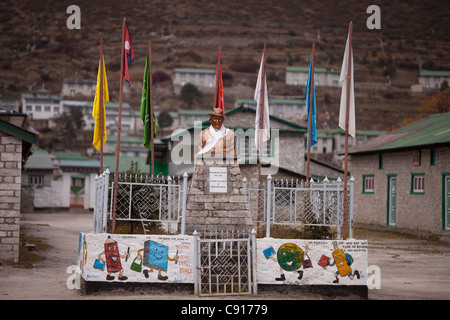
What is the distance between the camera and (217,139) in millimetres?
13531

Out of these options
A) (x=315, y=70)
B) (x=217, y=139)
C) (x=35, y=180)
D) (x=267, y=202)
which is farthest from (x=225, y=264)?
(x=315, y=70)

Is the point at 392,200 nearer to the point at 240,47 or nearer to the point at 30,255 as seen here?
the point at 30,255

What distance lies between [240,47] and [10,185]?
16449 cm

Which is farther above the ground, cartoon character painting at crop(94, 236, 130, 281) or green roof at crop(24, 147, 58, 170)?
green roof at crop(24, 147, 58, 170)

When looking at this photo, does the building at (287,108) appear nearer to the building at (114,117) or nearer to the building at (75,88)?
the building at (114,117)

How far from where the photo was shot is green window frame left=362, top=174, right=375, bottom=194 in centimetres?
3341

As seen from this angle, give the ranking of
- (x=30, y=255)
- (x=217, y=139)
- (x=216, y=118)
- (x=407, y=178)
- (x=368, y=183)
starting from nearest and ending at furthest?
1. (x=217, y=139)
2. (x=216, y=118)
3. (x=30, y=255)
4. (x=407, y=178)
5. (x=368, y=183)

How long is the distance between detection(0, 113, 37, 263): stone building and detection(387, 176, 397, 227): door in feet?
63.7

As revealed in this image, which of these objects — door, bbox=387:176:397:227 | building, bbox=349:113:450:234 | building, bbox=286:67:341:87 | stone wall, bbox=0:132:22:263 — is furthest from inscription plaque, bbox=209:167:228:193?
building, bbox=286:67:341:87

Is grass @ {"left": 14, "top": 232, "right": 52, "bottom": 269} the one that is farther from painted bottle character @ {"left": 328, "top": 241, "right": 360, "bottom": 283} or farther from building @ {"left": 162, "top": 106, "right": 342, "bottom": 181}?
building @ {"left": 162, "top": 106, "right": 342, "bottom": 181}

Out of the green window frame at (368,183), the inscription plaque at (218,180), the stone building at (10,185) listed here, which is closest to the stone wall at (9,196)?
the stone building at (10,185)

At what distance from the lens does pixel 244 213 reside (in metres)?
13.1

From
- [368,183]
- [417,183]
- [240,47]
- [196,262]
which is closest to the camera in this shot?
[196,262]

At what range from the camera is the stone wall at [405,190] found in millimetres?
25828
